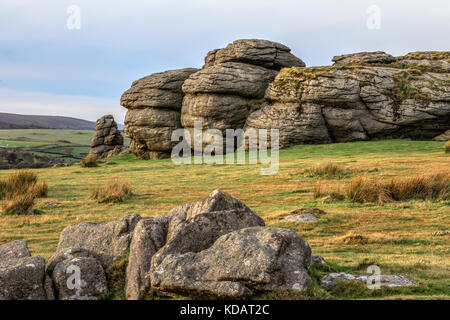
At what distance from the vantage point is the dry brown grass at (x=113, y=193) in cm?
2114

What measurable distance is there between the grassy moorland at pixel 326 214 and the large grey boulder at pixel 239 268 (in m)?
0.44

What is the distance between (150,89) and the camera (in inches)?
2239

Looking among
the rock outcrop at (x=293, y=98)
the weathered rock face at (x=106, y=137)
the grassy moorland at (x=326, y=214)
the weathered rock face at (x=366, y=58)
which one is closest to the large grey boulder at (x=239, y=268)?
the grassy moorland at (x=326, y=214)

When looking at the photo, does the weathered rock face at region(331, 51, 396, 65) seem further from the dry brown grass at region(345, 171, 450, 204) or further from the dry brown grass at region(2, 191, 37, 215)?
the dry brown grass at region(2, 191, 37, 215)

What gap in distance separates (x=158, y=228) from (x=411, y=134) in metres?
44.7

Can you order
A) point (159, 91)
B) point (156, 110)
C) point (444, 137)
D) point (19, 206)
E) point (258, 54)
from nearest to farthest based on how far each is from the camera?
1. point (19, 206)
2. point (444, 137)
3. point (258, 54)
4. point (159, 91)
5. point (156, 110)

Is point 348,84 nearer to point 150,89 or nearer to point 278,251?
point 150,89

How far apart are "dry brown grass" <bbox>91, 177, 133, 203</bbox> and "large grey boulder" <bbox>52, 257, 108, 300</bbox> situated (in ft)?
42.0

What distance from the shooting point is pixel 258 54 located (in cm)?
5491

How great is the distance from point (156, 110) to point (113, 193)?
36.8 metres

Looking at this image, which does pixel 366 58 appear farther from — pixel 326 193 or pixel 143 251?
pixel 143 251

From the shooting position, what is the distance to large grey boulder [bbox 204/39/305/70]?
179ft

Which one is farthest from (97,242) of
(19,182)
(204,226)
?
(19,182)
